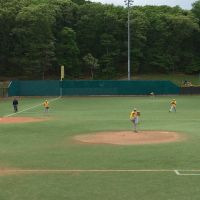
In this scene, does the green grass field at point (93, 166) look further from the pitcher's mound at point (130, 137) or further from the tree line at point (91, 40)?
the tree line at point (91, 40)

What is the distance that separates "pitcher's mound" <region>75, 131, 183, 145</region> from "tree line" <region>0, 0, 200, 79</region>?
63.6 m

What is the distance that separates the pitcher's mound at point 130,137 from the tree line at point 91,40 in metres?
63.6

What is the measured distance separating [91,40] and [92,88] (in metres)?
32.2

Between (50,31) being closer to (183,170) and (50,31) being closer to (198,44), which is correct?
(198,44)

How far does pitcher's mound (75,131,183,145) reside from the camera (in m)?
22.3

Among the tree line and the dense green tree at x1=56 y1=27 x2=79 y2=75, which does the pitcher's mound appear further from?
the dense green tree at x1=56 y1=27 x2=79 y2=75

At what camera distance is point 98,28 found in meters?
98.4

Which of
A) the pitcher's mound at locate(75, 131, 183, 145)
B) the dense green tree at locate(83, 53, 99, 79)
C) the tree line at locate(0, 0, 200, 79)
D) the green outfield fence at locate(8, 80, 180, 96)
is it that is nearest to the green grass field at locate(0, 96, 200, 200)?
the pitcher's mound at locate(75, 131, 183, 145)

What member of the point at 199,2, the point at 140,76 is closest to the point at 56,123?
the point at 140,76

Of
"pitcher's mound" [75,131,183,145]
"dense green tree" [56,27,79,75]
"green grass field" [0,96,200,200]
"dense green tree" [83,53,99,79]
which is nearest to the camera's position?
"green grass field" [0,96,200,200]

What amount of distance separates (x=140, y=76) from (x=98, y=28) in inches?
509

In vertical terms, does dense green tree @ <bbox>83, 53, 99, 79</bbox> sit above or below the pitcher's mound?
above

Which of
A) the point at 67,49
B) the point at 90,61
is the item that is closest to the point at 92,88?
the point at 90,61

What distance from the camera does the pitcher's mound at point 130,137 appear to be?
22.3 meters
